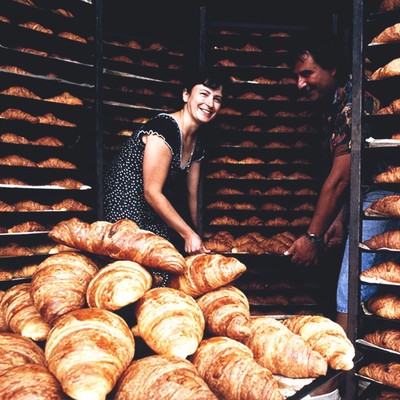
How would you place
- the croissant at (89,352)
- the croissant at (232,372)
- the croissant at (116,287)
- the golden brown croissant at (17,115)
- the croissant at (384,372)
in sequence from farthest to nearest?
the golden brown croissant at (17,115), the croissant at (384,372), the croissant at (116,287), the croissant at (232,372), the croissant at (89,352)

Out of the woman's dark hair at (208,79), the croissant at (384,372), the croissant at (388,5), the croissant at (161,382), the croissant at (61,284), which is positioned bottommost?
the croissant at (384,372)

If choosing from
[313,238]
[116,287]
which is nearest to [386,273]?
[313,238]

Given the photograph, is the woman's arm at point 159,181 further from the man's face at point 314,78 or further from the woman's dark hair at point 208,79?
the man's face at point 314,78

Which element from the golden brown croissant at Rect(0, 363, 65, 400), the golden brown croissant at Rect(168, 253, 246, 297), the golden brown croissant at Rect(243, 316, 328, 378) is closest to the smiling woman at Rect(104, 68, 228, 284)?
the golden brown croissant at Rect(168, 253, 246, 297)

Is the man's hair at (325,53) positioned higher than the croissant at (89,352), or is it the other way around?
the man's hair at (325,53)

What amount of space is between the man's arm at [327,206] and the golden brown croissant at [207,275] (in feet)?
6.24

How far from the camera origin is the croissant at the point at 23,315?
116cm

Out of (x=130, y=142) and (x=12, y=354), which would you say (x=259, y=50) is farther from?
(x=12, y=354)

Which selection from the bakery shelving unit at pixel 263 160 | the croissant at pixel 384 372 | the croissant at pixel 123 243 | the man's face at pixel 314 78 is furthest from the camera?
the bakery shelving unit at pixel 263 160

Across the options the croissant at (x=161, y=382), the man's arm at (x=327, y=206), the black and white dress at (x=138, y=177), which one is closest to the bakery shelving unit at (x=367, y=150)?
the man's arm at (x=327, y=206)

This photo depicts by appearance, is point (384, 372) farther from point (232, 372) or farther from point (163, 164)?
point (232, 372)

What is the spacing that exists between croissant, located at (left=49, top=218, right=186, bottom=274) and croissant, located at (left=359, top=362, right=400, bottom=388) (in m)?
1.66

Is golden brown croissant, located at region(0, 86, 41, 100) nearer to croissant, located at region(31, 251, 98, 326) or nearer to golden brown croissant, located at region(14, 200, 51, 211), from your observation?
golden brown croissant, located at region(14, 200, 51, 211)

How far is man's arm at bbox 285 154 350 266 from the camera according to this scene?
3.05 m
